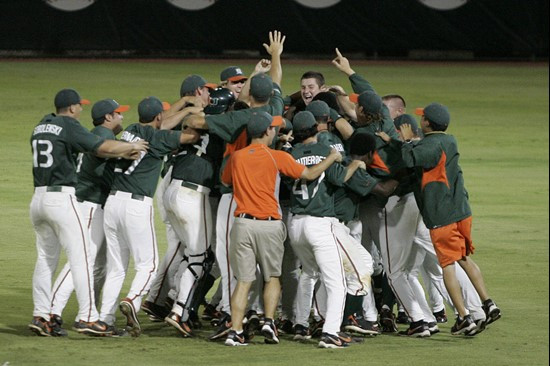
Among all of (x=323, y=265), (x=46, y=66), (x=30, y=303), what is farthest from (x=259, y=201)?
(x=46, y=66)

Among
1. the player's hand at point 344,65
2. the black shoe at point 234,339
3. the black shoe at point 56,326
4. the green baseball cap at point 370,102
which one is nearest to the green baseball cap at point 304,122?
the green baseball cap at point 370,102

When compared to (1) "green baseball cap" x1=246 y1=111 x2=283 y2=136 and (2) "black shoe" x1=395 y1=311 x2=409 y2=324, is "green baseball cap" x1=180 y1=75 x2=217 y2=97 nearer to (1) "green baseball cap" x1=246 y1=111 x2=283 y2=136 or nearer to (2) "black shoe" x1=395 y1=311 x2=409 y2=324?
(1) "green baseball cap" x1=246 y1=111 x2=283 y2=136

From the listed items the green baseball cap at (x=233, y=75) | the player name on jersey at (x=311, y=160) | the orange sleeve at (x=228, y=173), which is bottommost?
the orange sleeve at (x=228, y=173)

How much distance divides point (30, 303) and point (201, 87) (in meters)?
2.37

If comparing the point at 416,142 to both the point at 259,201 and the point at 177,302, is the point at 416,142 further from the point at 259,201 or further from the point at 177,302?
the point at 177,302

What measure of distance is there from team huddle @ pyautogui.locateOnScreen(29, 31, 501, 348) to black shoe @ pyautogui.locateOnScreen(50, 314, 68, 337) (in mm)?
23

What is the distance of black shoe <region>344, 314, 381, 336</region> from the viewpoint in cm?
790

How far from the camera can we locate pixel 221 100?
27.8 feet

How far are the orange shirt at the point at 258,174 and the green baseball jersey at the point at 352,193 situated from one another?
20.2 inches

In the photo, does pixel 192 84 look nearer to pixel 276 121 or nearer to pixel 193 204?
pixel 193 204

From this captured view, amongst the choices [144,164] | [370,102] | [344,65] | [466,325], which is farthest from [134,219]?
[466,325]

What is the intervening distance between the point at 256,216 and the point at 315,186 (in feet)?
1.67

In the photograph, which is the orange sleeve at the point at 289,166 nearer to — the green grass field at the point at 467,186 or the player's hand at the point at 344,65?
the green grass field at the point at 467,186

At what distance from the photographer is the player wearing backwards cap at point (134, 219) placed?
7.71 m
